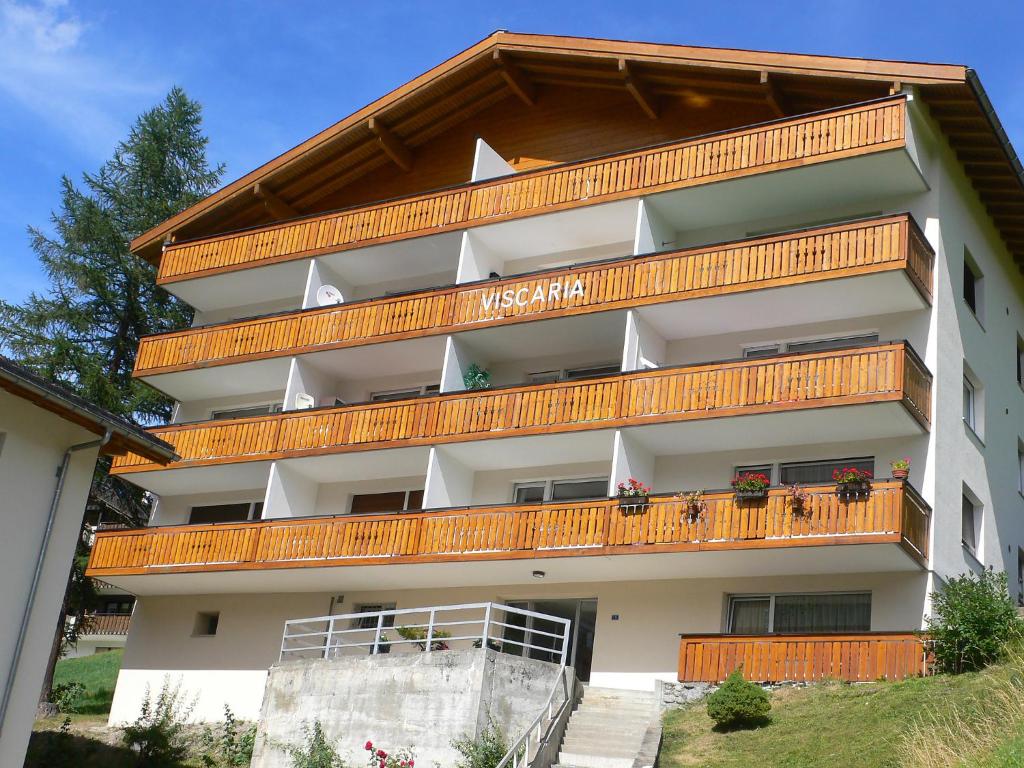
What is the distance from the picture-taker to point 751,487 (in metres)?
24.6

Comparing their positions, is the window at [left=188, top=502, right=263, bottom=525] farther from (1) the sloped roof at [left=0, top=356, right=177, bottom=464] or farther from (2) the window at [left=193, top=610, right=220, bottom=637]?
(1) the sloped roof at [left=0, top=356, right=177, bottom=464]

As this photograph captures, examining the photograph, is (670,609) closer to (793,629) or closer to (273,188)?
(793,629)

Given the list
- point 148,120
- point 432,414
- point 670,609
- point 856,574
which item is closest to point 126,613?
point 148,120

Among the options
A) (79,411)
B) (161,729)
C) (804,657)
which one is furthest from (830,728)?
(161,729)

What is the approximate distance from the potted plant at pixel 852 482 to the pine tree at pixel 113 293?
2227cm

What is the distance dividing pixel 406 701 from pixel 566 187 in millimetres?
12374

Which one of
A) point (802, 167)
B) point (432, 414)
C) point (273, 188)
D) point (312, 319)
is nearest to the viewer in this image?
point (802, 167)

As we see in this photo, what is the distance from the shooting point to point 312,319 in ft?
107

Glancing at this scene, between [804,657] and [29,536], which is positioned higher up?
[804,657]

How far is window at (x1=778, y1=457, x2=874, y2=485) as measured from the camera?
25.8m

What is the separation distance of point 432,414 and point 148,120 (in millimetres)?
21505

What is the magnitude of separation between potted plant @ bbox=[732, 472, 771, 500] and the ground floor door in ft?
15.3

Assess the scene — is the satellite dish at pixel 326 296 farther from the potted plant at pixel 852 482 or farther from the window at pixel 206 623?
the potted plant at pixel 852 482

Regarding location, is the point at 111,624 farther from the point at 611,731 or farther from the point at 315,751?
the point at 611,731
